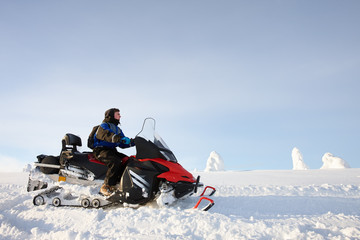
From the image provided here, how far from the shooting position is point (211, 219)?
3.36 meters

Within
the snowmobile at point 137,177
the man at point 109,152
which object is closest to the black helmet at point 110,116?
the man at point 109,152

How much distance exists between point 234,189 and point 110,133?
3645 mm

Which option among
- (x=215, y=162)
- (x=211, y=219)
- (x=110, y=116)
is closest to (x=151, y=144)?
(x=110, y=116)

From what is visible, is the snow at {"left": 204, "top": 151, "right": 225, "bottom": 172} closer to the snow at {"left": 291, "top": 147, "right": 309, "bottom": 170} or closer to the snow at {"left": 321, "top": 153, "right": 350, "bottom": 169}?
the snow at {"left": 291, "top": 147, "right": 309, "bottom": 170}

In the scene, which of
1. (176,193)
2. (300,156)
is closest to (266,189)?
(176,193)

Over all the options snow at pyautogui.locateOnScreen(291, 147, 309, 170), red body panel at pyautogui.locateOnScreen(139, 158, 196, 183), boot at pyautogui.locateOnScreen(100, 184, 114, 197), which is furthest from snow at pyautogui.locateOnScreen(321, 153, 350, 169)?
boot at pyautogui.locateOnScreen(100, 184, 114, 197)

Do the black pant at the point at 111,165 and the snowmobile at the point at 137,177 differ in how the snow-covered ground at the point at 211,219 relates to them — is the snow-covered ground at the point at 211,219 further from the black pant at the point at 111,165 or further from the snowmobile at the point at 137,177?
the black pant at the point at 111,165

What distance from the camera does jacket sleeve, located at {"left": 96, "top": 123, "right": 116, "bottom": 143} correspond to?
178 inches

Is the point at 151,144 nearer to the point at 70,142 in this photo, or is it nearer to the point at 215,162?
the point at 70,142

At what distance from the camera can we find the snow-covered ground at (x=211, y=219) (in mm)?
3004

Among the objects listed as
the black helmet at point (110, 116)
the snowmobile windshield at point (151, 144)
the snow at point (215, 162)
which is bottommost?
the snow at point (215, 162)

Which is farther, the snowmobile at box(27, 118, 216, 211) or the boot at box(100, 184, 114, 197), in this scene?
the boot at box(100, 184, 114, 197)

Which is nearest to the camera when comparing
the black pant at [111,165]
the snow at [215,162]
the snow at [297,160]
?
the black pant at [111,165]

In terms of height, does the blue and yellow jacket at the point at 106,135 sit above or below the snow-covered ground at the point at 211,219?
above
